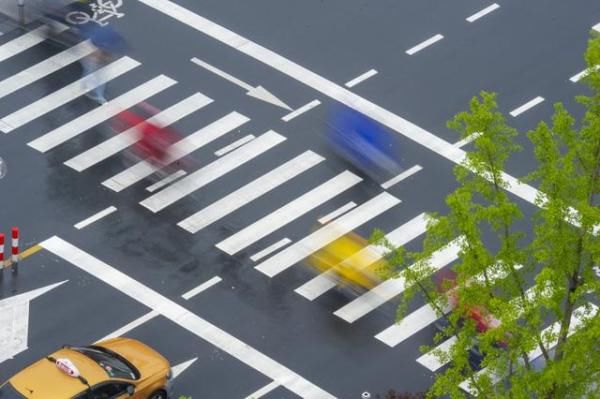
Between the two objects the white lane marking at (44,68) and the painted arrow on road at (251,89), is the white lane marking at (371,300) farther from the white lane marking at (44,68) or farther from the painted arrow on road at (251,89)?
the white lane marking at (44,68)

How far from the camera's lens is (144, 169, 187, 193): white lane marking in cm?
4781

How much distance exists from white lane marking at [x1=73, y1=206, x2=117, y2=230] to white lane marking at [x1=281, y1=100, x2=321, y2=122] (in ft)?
19.5

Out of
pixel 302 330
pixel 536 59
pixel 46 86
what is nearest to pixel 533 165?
pixel 536 59

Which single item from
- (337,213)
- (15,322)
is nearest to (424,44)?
(337,213)

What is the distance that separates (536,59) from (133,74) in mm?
11274

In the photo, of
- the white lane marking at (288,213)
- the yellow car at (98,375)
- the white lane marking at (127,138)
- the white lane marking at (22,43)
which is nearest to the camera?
the yellow car at (98,375)

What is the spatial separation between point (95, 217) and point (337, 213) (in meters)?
5.95

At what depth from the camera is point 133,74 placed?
51.7m

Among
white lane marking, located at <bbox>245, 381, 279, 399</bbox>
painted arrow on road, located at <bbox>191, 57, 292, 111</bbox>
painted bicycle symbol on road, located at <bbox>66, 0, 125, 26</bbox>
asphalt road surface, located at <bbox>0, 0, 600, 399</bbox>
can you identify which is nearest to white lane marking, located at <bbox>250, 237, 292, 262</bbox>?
asphalt road surface, located at <bbox>0, 0, 600, 399</bbox>

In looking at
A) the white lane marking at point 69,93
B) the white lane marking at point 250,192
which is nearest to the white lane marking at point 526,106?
the white lane marking at point 250,192

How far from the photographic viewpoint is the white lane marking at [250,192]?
4694 cm

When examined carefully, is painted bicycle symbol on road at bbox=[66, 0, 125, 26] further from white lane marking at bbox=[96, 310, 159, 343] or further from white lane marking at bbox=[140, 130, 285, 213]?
white lane marking at bbox=[96, 310, 159, 343]

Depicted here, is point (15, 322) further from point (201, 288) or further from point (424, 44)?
point (424, 44)

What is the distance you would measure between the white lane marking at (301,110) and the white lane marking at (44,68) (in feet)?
19.1
